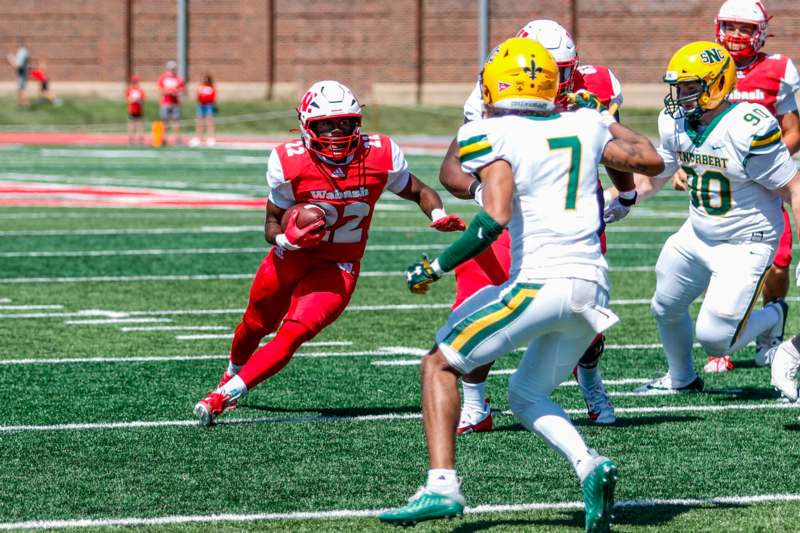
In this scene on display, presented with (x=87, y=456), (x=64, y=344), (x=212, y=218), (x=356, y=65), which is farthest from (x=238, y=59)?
(x=87, y=456)

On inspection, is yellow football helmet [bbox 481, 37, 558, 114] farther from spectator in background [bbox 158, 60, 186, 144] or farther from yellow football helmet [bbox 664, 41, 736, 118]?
spectator in background [bbox 158, 60, 186, 144]

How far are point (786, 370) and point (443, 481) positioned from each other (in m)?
2.73

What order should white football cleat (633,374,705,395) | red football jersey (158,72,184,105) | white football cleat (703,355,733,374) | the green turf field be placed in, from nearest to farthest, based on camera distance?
the green turf field
white football cleat (633,374,705,395)
white football cleat (703,355,733,374)
red football jersey (158,72,184,105)

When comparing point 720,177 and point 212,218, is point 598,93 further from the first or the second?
point 212,218

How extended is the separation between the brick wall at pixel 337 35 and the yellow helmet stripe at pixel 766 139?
1381 inches

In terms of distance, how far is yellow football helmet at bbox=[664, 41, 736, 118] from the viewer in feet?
24.2

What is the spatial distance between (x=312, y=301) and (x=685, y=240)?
1.98 metres

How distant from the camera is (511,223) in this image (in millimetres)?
5359

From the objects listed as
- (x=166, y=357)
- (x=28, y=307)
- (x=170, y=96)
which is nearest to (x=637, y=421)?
(x=166, y=357)

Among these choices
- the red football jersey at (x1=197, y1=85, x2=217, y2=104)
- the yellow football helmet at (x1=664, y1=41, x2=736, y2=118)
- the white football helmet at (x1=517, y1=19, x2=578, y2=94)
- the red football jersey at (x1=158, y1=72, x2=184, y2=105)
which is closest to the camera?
the white football helmet at (x1=517, y1=19, x2=578, y2=94)

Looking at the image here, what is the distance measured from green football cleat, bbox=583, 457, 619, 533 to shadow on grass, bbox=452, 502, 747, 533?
322 millimetres

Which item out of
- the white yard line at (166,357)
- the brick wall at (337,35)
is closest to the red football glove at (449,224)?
the white yard line at (166,357)

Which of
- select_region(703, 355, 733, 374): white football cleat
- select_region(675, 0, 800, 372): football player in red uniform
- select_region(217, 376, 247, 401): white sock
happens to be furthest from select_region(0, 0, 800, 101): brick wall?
select_region(217, 376, 247, 401): white sock

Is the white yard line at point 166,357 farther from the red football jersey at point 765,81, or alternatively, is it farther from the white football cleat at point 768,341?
the red football jersey at point 765,81
